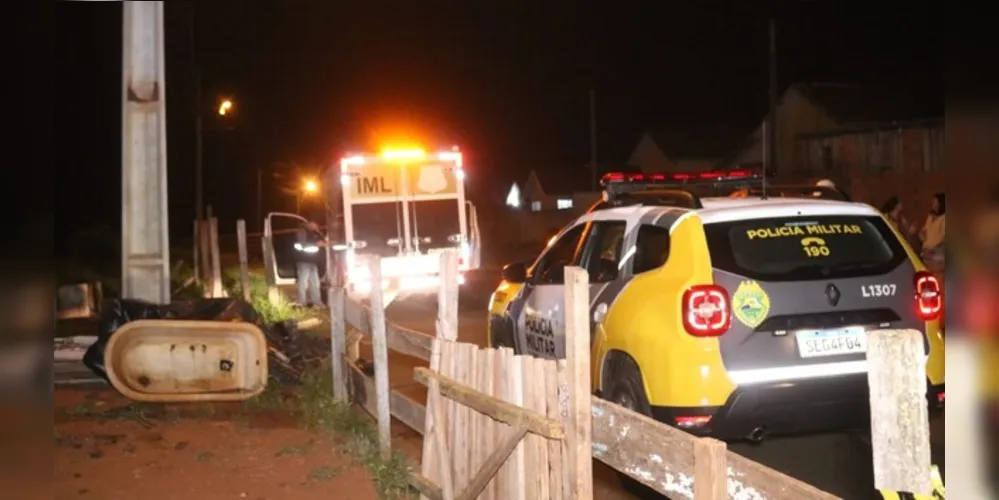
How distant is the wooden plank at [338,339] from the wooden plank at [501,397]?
13.1ft

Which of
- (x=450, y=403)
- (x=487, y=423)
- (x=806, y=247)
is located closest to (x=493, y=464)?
Result: (x=487, y=423)

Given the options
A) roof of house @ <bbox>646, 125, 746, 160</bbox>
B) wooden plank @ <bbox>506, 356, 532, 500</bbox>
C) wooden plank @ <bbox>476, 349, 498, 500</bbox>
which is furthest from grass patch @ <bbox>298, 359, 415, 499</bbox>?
roof of house @ <bbox>646, 125, 746, 160</bbox>

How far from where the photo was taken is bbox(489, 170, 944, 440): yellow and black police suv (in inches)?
208

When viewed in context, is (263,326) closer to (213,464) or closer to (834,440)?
(213,464)

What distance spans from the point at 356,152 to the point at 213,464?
8.75 metres

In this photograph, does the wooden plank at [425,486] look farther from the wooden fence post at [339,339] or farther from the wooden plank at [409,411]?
the wooden fence post at [339,339]

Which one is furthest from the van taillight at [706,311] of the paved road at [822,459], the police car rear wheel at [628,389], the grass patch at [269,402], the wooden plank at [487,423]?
the grass patch at [269,402]

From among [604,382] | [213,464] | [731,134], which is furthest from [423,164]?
[731,134]

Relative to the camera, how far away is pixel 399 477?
6.36m

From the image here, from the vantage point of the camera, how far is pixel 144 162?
32.4ft

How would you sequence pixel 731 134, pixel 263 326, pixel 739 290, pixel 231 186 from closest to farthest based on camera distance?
pixel 739 290
pixel 263 326
pixel 231 186
pixel 731 134

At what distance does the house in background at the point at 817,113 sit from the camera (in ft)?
120

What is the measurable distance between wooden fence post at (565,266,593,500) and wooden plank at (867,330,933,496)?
1.55 m

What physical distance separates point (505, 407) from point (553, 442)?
420 mm
